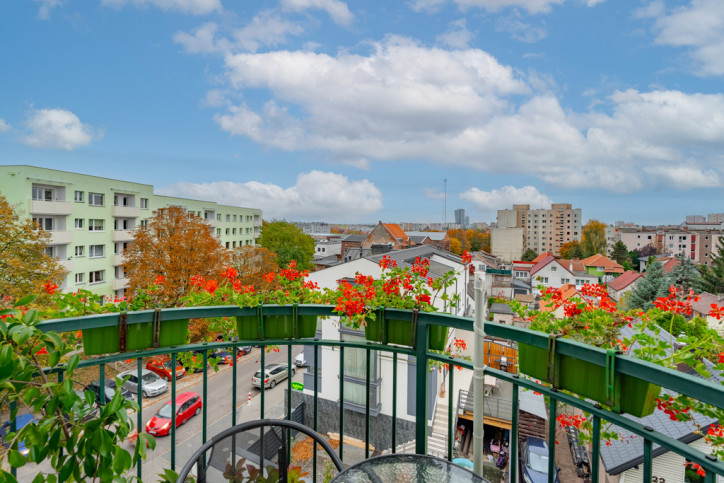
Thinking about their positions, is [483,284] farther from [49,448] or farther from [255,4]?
[255,4]

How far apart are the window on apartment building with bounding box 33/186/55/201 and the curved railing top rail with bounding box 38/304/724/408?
1960 cm

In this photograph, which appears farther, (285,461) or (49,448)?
(285,461)

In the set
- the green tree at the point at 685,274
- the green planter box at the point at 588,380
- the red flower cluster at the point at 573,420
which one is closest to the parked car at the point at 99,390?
the green planter box at the point at 588,380

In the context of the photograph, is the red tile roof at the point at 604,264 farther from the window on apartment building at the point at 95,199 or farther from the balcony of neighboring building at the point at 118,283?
the window on apartment building at the point at 95,199

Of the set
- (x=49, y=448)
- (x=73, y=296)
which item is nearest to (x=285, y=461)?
(x=49, y=448)

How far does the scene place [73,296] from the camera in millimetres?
1762

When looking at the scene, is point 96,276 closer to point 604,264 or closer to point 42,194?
point 42,194

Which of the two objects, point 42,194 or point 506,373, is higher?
point 42,194

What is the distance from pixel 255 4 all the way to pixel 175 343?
25.4 ft

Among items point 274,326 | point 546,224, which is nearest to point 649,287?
point 274,326

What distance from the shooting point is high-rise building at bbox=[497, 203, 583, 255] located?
249ft

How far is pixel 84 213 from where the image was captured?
18.1 metres

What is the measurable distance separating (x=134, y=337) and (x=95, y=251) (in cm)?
2135

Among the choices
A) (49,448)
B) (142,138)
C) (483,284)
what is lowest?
(49,448)
